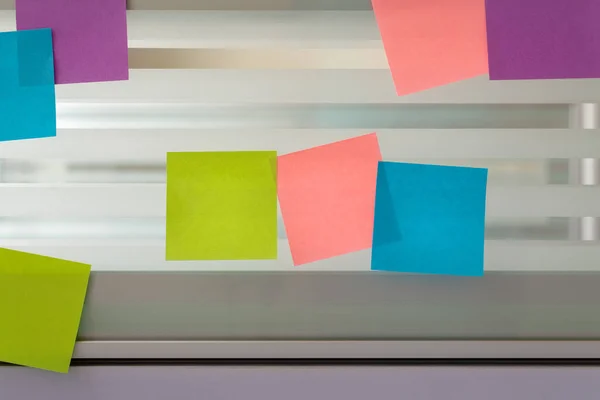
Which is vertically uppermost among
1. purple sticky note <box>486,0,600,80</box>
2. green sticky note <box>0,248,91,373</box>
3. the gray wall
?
purple sticky note <box>486,0,600,80</box>

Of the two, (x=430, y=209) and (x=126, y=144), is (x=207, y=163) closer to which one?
(x=126, y=144)

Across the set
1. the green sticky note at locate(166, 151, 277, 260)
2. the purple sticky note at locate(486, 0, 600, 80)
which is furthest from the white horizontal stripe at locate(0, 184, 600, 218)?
the purple sticky note at locate(486, 0, 600, 80)

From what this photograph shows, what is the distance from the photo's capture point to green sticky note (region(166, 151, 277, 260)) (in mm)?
702

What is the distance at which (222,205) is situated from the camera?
2.32ft

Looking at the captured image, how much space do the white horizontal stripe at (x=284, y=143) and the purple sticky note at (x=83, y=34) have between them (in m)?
0.07

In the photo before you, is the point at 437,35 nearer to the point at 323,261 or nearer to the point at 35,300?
the point at 323,261

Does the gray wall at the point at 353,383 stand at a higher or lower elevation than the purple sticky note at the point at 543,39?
lower

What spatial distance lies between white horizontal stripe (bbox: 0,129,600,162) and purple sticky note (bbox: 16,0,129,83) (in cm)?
7

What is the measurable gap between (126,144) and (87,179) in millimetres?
70

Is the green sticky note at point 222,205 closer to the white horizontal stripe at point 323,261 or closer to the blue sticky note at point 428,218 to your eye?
the white horizontal stripe at point 323,261

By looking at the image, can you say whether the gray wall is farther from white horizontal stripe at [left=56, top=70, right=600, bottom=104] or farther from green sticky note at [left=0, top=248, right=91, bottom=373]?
white horizontal stripe at [left=56, top=70, right=600, bottom=104]

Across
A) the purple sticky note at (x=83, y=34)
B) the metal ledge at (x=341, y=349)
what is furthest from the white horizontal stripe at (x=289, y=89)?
the metal ledge at (x=341, y=349)

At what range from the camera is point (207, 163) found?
2.30ft

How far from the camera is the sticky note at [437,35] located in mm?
698
